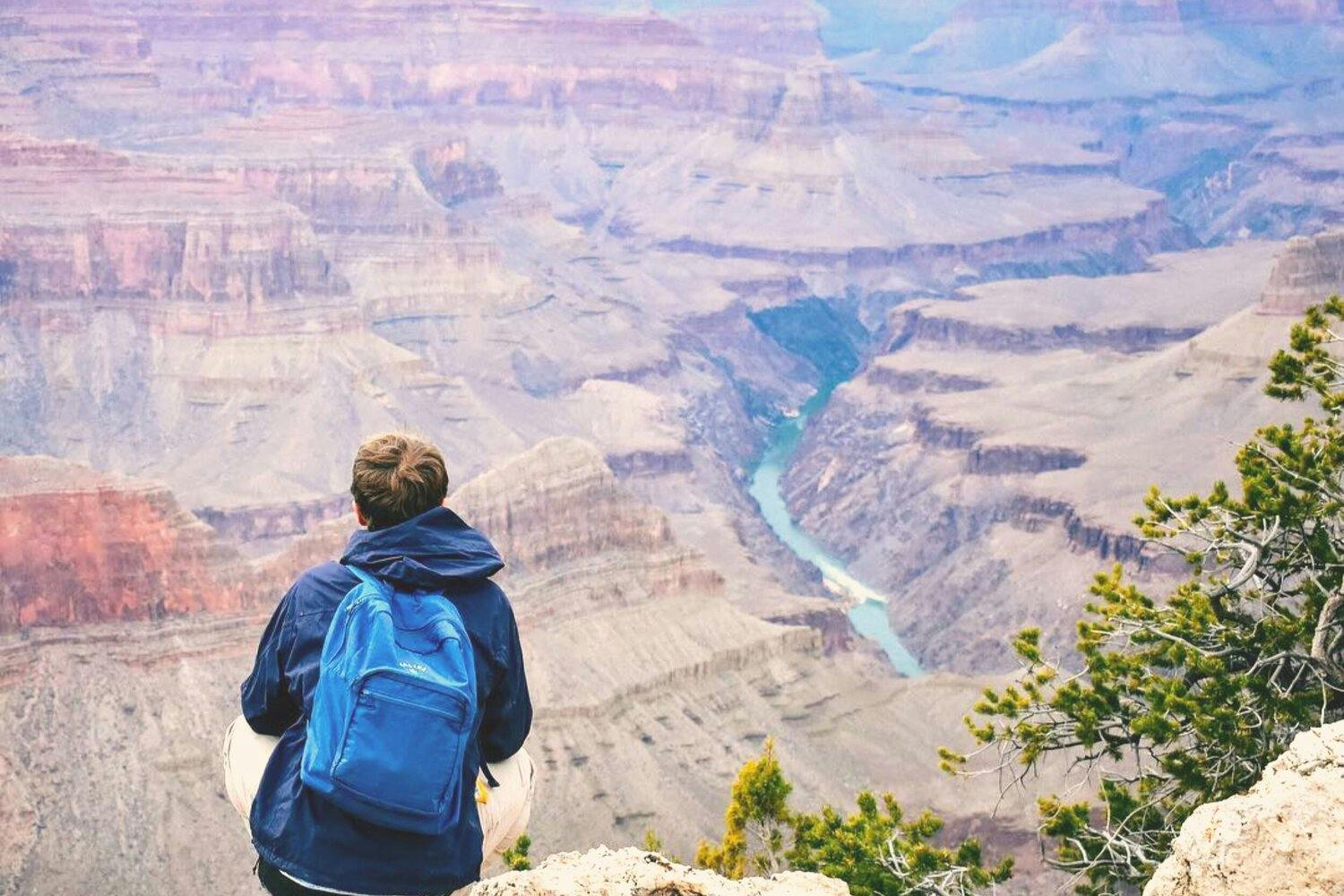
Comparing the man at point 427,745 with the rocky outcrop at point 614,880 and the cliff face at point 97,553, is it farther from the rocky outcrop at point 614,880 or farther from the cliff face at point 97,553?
the cliff face at point 97,553

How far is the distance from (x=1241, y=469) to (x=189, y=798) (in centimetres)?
3326

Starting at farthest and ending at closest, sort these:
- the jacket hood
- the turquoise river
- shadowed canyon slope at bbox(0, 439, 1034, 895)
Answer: the turquoise river, shadowed canyon slope at bbox(0, 439, 1034, 895), the jacket hood

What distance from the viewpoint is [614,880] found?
12.9m

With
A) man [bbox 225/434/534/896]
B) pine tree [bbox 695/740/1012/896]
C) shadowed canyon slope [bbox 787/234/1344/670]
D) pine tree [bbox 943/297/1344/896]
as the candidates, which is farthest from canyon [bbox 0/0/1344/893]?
man [bbox 225/434/534/896]

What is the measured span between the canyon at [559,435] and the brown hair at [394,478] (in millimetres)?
11621

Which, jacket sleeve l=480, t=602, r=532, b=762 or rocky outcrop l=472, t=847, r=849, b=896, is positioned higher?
jacket sleeve l=480, t=602, r=532, b=762

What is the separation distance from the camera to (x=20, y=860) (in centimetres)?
4512

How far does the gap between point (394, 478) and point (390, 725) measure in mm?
1496

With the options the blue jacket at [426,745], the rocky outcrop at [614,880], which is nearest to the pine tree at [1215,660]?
the rocky outcrop at [614,880]

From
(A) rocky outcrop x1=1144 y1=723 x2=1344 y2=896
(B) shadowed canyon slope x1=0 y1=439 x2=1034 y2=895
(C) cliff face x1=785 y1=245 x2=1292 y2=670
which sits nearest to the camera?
(A) rocky outcrop x1=1144 y1=723 x2=1344 y2=896

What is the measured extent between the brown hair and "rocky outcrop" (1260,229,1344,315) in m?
109

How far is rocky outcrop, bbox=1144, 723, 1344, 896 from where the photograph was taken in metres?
11.2

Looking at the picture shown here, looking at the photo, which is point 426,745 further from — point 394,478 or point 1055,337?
point 1055,337

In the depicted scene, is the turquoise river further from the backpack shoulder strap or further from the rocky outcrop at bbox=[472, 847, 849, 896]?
the backpack shoulder strap
